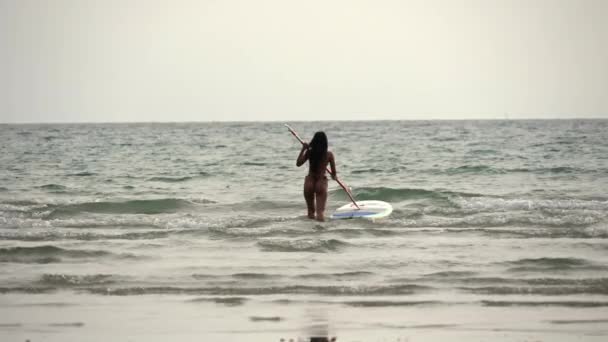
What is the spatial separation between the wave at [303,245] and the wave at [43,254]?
1.85 metres

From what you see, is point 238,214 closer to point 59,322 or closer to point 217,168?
point 59,322

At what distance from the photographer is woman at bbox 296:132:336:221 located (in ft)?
45.6

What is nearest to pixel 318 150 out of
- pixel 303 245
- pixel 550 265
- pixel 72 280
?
pixel 303 245

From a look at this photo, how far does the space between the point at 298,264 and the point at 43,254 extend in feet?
10.8

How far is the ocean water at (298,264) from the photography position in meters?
7.43

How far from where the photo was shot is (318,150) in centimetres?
1388

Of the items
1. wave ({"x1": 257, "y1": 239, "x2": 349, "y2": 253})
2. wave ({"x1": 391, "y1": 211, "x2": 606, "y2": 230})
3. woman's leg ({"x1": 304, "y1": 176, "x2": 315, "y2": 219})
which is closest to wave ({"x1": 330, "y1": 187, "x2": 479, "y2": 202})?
wave ({"x1": 391, "y1": 211, "x2": 606, "y2": 230})

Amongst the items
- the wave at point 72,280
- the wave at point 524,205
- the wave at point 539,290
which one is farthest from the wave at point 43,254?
the wave at point 524,205

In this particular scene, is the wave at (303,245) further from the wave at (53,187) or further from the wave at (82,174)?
the wave at (82,174)

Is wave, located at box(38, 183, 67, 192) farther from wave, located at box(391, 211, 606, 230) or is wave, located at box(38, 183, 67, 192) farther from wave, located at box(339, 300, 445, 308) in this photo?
wave, located at box(339, 300, 445, 308)

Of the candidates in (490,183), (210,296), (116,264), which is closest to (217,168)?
(490,183)

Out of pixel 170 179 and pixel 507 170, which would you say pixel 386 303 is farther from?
pixel 507 170

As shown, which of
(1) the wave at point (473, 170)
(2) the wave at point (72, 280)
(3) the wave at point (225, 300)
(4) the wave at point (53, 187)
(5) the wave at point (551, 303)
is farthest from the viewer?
(1) the wave at point (473, 170)

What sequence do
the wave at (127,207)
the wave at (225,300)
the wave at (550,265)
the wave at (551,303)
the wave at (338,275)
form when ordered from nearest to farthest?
the wave at (551,303), the wave at (225,300), the wave at (338,275), the wave at (550,265), the wave at (127,207)
